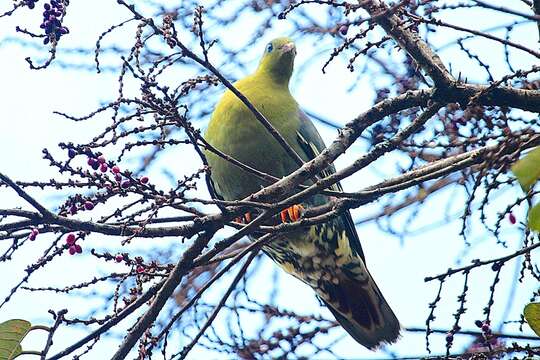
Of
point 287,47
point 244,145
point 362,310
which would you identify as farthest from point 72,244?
point 287,47

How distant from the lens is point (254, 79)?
4.46 metres

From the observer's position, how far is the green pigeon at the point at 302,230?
392 cm

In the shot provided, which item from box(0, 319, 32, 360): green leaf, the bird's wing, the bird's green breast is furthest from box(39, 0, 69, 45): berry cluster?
the bird's wing

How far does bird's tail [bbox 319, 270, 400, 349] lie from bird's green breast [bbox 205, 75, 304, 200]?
0.70m

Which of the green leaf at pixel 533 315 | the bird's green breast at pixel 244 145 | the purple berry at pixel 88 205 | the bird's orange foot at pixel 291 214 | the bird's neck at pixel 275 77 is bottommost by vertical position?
the green leaf at pixel 533 315

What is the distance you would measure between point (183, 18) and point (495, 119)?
1795 millimetres

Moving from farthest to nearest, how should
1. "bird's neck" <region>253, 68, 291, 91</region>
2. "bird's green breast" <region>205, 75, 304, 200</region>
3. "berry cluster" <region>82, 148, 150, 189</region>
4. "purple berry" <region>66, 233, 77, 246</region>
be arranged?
"bird's neck" <region>253, 68, 291, 91</region> < "bird's green breast" <region>205, 75, 304, 200</region> < "purple berry" <region>66, 233, 77, 246</region> < "berry cluster" <region>82, 148, 150, 189</region>

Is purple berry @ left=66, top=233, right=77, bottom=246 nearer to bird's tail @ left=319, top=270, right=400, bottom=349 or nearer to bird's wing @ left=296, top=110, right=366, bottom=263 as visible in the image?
bird's wing @ left=296, top=110, right=366, bottom=263

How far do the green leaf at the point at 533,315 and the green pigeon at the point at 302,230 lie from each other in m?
1.81

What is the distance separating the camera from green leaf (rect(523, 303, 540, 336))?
6.97 feet

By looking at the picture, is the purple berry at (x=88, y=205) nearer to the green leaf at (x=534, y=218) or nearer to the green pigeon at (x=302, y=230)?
the green leaf at (x=534, y=218)

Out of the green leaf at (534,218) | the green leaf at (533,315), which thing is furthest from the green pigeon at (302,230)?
the green leaf at (534,218)

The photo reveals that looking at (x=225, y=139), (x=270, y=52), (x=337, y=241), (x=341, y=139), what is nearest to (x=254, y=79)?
(x=270, y=52)

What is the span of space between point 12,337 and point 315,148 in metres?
2.10
